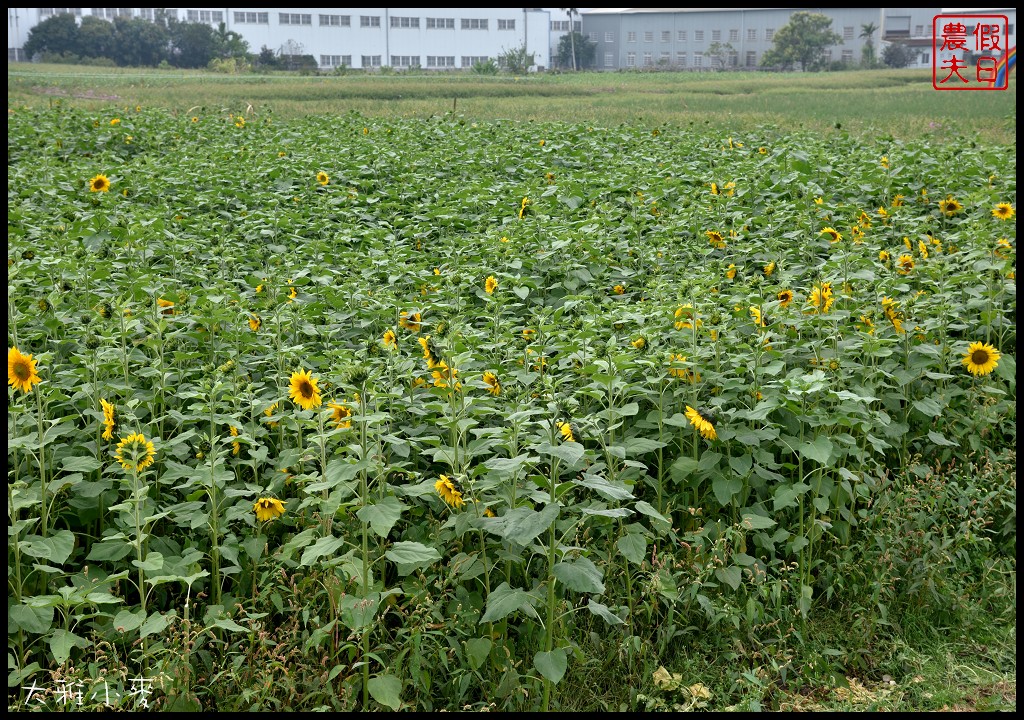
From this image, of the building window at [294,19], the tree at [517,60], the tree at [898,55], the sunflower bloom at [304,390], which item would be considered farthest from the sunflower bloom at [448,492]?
the tree at [898,55]

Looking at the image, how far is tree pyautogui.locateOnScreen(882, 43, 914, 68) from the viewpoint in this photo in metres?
58.9

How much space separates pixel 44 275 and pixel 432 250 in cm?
219

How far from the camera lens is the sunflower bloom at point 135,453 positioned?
251 centimetres

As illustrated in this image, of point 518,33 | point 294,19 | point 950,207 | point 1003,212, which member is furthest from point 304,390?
point 518,33

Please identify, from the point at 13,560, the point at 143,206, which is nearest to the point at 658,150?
the point at 143,206

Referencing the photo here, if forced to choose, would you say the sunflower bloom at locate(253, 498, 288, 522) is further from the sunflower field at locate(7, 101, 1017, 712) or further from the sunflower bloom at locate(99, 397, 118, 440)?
the sunflower bloom at locate(99, 397, 118, 440)

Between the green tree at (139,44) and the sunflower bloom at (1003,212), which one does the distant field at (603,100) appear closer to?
the sunflower bloom at (1003,212)

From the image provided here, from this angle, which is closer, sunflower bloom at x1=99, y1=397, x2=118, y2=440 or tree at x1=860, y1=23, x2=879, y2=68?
sunflower bloom at x1=99, y1=397, x2=118, y2=440

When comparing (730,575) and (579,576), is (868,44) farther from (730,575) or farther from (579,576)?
(579,576)

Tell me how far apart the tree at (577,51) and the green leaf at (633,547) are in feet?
211

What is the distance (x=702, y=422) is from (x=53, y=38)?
5911 cm

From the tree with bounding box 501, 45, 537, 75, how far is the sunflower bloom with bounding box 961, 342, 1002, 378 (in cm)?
5085

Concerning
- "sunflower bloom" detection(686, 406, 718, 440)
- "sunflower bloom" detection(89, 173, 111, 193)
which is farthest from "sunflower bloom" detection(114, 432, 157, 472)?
"sunflower bloom" detection(89, 173, 111, 193)

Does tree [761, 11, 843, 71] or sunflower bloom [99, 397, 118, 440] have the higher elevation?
tree [761, 11, 843, 71]
